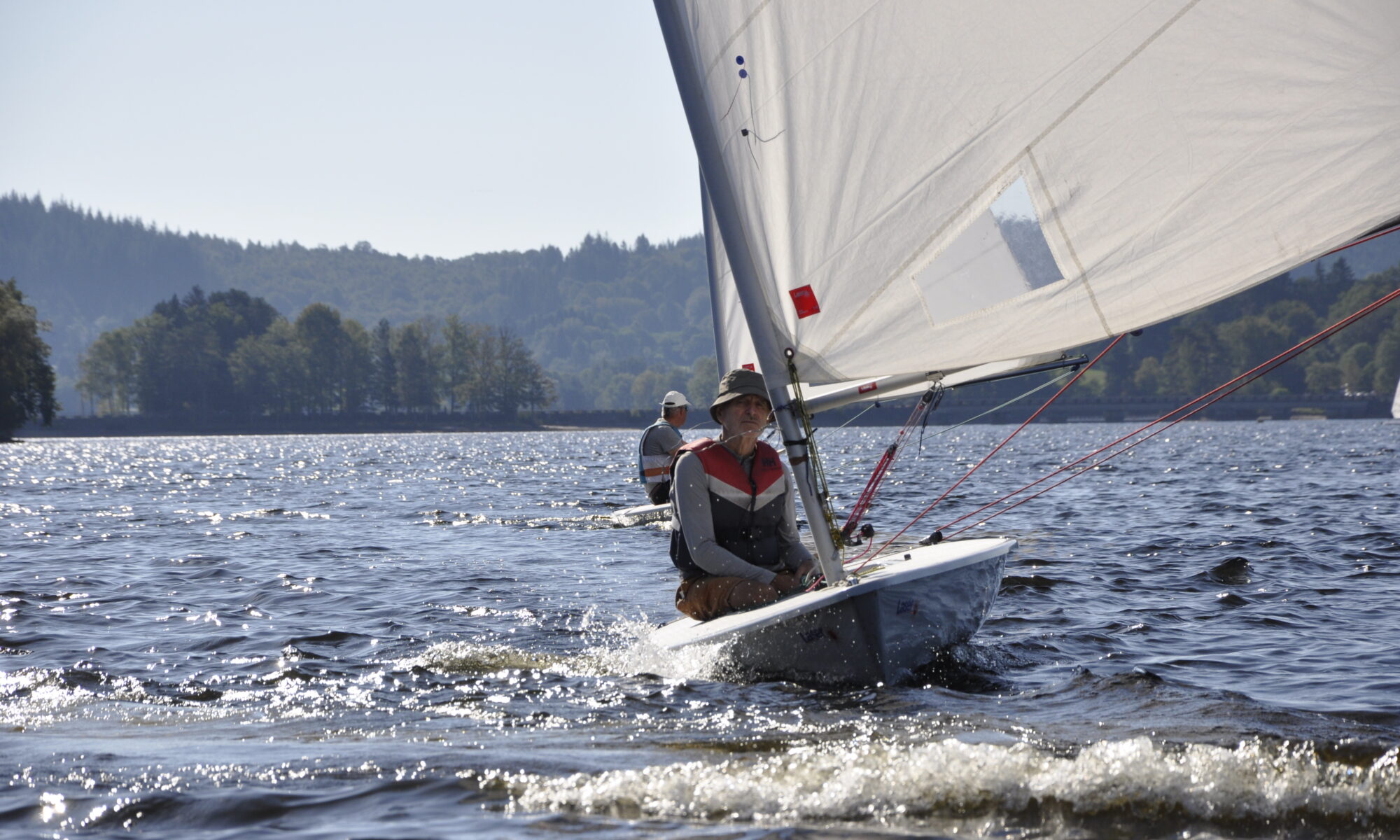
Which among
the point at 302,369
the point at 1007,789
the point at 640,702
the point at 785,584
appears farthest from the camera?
the point at 302,369

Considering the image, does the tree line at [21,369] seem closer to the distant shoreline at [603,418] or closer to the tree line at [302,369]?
the distant shoreline at [603,418]

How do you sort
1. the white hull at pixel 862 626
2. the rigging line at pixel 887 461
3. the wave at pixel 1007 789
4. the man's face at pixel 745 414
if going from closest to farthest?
1. the wave at pixel 1007 789
2. the white hull at pixel 862 626
3. the rigging line at pixel 887 461
4. the man's face at pixel 745 414

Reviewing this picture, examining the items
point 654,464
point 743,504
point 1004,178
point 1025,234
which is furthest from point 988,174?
point 654,464

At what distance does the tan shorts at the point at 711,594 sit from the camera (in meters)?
7.57

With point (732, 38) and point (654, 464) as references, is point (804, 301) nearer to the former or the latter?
point (732, 38)

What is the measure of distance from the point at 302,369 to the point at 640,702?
6441 inches

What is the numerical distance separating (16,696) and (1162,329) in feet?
593

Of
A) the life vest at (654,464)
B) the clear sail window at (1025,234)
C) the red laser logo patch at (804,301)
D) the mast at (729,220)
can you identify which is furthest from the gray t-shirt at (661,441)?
the clear sail window at (1025,234)

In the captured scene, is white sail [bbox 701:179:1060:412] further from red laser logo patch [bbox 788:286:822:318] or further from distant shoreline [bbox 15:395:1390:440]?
distant shoreline [bbox 15:395:1390:440]

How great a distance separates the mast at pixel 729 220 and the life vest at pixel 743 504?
2.97 feet

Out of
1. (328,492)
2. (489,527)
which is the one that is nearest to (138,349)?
(328,492)

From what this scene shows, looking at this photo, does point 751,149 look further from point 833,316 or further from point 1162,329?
point 1162,329

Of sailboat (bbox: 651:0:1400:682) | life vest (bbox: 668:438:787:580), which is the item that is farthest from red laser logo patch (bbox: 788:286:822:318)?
life vest (bbox: 668:438:787:580)

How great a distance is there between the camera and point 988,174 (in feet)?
19.7
